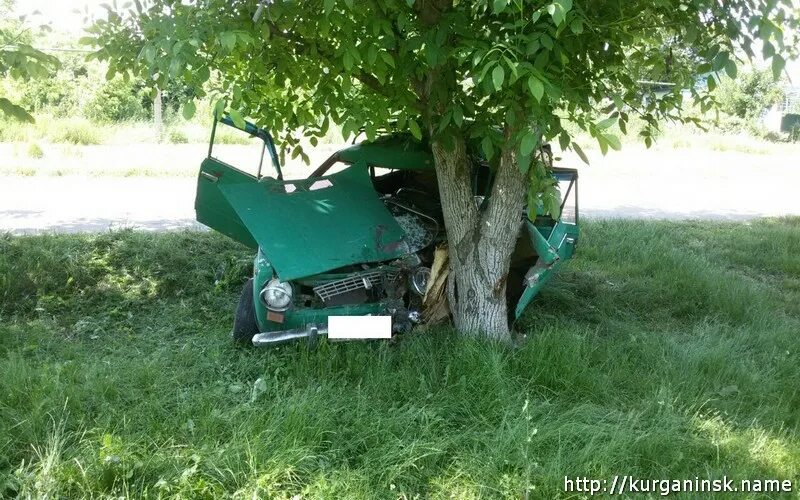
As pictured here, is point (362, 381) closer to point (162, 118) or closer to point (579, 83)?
point (579, 83)

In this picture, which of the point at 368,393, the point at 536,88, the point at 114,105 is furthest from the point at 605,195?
the point at 114,105

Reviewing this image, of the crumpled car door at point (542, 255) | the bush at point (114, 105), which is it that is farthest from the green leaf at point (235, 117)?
the bush at point (114, 105)

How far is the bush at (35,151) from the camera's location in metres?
12.8

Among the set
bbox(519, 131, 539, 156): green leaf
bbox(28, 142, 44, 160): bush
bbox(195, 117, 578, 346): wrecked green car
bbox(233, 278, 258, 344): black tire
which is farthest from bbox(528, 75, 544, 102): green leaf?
bbox(28, 142, 44, 160): bush

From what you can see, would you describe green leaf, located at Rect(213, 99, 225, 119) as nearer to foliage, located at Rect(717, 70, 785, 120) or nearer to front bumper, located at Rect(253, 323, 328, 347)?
front bumper, located at Rect(253, 323, 328, 347)

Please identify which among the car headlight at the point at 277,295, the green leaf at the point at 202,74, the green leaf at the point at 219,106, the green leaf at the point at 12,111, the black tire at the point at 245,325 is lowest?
the black tire at the point at 245,325

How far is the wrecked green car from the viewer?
476cm

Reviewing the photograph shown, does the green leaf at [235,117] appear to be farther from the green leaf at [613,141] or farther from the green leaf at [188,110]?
the green leaf at [613,141]

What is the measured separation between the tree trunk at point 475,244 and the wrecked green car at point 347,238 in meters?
0.21

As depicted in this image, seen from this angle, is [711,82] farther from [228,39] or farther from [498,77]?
[228,39]

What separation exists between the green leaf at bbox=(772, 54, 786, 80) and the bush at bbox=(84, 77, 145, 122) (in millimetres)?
15551

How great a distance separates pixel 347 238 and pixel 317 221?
0.94 ft

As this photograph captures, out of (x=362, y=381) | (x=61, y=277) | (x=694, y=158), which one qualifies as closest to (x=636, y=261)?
(x=362, y=381)

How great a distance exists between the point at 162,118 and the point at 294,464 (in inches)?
592
